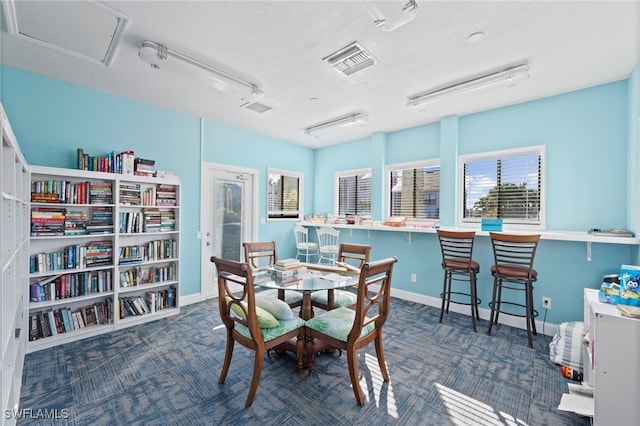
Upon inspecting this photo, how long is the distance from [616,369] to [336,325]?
168 centimetres

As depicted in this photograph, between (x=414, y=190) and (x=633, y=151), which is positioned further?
(x=414, y=190)

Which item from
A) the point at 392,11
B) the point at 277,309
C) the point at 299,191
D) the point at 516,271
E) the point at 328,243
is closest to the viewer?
the point at 392,11

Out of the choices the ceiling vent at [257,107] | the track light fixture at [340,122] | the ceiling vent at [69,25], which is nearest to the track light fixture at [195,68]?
the ceiling vent at [69,25]

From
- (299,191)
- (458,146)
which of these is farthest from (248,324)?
(299,191)

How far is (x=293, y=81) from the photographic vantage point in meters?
3.03

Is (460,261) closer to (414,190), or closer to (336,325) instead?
(414,190)

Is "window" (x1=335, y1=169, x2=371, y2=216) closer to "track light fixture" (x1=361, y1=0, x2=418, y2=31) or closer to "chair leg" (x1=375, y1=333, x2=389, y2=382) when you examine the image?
"chair leg" (x1=375, y1=333, x2=389, y2=382)

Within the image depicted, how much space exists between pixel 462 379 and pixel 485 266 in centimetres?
179

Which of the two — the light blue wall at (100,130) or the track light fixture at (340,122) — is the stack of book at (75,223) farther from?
the track light fixture at (340,122)

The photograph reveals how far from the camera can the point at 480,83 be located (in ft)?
9.48

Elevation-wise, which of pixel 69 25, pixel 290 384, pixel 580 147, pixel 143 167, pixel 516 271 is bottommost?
pixel 290 384

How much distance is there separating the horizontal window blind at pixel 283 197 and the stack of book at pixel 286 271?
2.74 meters

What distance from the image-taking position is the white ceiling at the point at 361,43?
1969 millimetres

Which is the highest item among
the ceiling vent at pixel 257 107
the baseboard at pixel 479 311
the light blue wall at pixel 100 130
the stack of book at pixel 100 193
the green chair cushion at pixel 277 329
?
the ceiling vent at pixel 257 107
